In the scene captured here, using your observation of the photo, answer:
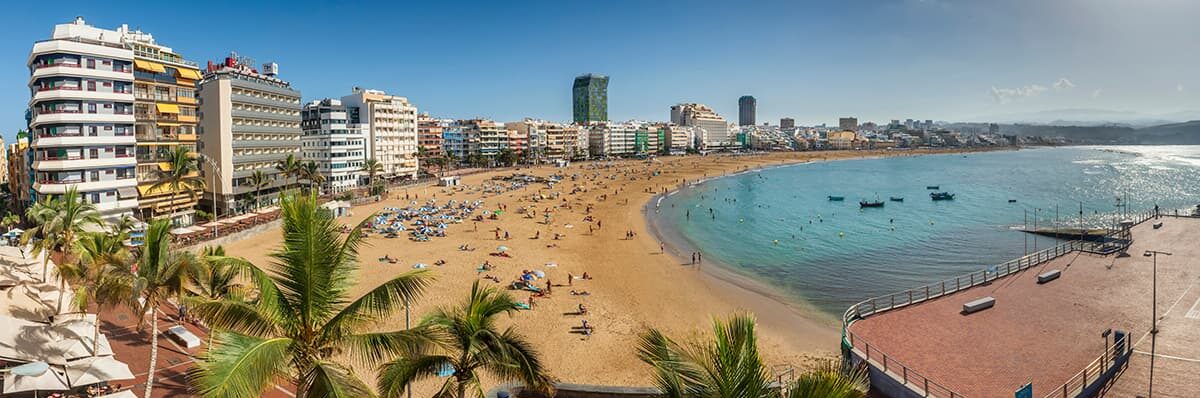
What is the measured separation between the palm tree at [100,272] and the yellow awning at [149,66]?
1058 inches

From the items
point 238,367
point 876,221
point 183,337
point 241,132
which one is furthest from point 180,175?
point 876,221

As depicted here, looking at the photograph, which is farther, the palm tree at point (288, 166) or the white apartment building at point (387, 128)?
the white apartment building at point (387, 128)

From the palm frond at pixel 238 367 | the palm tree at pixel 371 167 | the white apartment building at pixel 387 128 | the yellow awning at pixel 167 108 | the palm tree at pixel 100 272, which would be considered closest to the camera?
the palm frond at pixel 238 367

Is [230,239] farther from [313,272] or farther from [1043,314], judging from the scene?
[1043,314]

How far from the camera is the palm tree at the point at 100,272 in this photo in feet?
40.4

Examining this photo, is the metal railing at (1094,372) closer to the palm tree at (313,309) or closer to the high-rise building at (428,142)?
the palm tree at (313,309)

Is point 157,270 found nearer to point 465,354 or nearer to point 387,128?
point 465,354

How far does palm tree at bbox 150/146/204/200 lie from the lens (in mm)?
36844

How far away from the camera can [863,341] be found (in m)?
16.5

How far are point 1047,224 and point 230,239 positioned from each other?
67.2 metres

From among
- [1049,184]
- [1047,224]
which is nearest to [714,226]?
[1047,224]

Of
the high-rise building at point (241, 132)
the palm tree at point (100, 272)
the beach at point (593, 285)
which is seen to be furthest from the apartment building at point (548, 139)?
the palm tree at point (100, 272)

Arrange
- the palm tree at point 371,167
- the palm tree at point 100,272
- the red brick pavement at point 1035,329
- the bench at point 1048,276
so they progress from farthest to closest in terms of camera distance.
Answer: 1. the palm tree at point 371,167
2. the bench at point 1048,276
3. the red brick pavement at point 1035,329
4. the palm tree at point 100,272

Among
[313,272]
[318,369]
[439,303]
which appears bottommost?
[439,303]
